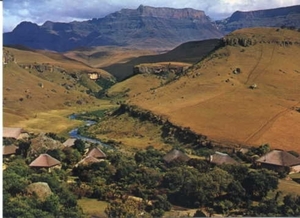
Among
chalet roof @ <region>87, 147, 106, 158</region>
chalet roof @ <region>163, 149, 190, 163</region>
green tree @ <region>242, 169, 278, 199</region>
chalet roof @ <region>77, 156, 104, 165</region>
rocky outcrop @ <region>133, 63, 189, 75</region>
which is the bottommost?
rocky outcrop @ <region>133, 63, 189, 75</region>

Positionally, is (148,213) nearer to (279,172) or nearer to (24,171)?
(24,171)

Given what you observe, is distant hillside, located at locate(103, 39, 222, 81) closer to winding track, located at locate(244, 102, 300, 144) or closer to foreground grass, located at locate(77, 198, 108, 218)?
winding track, located at locate(244, 102, 300, 144)

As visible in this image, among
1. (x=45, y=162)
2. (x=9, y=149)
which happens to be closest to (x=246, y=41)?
(x=9, y=149)

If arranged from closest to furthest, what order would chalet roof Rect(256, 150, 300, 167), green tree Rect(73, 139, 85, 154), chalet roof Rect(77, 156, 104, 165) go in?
chalet roof Rect(77, 156, 104, 165) < chalet roof Rect(256, 150, 300, 167) < green tree Rect(73, 139, 85, 154)

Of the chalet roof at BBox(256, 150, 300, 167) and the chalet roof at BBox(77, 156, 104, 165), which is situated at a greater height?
the chalet roof at BBox(77, 156, 104, 165)

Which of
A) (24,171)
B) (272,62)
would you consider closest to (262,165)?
(24,171)

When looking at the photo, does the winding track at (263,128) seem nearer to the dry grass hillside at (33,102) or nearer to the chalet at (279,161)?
the chalet at (279,161)

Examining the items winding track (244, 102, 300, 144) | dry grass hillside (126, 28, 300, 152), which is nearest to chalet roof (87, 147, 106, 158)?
dry grass hillside (126, 28, 300, 152)
